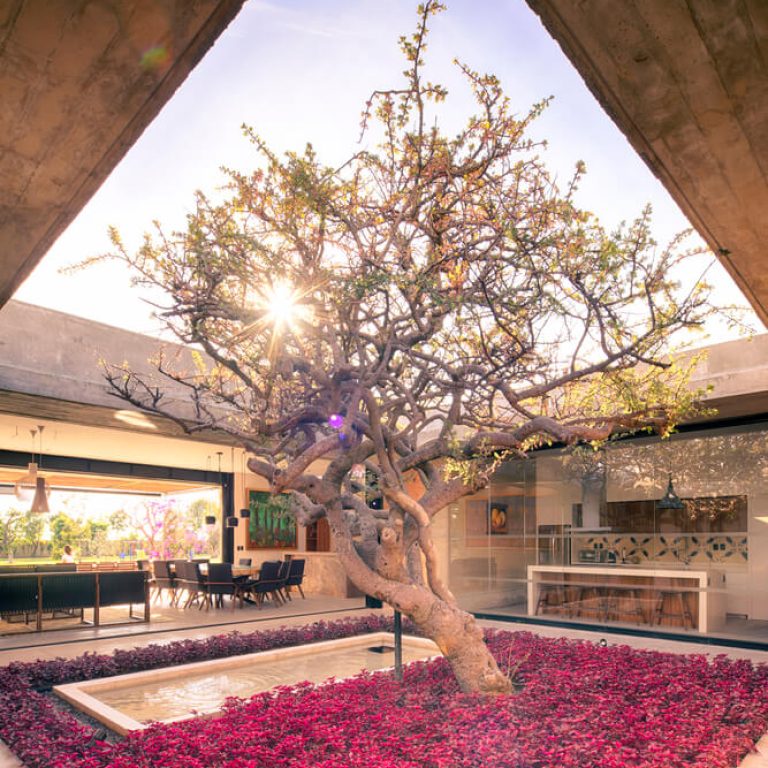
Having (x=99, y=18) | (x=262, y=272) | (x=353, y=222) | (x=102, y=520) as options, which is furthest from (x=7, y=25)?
(x=102, y=520)

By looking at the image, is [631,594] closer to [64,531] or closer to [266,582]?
[266,582]

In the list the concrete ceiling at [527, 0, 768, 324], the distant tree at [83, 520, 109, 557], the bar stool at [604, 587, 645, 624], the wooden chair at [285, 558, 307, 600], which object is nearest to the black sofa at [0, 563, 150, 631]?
the wooden chair at [285, 558, 307, 600]

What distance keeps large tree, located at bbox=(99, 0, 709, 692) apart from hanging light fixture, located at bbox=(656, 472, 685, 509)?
460 cm

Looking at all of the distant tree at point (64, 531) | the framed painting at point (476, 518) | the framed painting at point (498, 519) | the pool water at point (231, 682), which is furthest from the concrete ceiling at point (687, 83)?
the distant tree at point (64, 531)

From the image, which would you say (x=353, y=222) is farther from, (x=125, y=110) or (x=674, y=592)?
(x=674, y=592)

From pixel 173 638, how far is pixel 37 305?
463 centimetres

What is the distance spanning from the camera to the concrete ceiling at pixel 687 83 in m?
1.96

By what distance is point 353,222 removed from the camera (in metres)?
4.54

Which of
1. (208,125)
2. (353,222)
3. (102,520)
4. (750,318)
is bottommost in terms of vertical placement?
(102,520)

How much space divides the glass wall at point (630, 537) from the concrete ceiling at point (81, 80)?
6.51 metres

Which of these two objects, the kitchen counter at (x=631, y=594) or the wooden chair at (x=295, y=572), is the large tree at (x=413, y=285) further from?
the wooden chair at (x=295, y=572)

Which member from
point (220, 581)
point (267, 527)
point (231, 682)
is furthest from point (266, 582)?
point (231, 682)

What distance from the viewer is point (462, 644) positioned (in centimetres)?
506

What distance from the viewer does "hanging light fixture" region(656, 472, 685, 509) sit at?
941 centimetres
